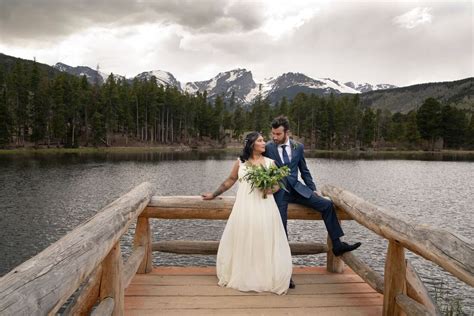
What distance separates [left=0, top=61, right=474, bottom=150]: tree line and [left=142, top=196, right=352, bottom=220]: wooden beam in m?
72.7

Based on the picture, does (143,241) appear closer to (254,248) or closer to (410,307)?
(254,248)

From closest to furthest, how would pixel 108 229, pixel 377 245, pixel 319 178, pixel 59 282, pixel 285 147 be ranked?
1. pixel 59 282
2. pixel 108 229
3. pixel 285 147
4. pixel 377 245
5. pixel 319 178

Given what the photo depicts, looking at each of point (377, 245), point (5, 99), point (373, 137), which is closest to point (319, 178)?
point (377, 245)

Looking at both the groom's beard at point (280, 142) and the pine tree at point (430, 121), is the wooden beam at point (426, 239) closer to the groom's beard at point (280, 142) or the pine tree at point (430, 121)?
the groom's beard at point (280, 142)

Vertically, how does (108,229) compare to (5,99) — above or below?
below

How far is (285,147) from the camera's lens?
20.9 feet

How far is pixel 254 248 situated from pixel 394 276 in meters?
2.00

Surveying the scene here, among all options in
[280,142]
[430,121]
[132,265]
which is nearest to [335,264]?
[280,142]

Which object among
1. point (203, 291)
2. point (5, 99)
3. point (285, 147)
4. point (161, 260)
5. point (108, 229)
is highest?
point (5, 99)

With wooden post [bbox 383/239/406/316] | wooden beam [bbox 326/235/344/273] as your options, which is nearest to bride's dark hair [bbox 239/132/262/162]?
wooden beam [bbox 326/235/344/273]

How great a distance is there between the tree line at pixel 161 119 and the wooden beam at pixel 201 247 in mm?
72161

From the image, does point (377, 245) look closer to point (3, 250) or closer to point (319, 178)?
point (3, 250)

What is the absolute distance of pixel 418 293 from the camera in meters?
4.27

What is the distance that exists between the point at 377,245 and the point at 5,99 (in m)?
75.6
